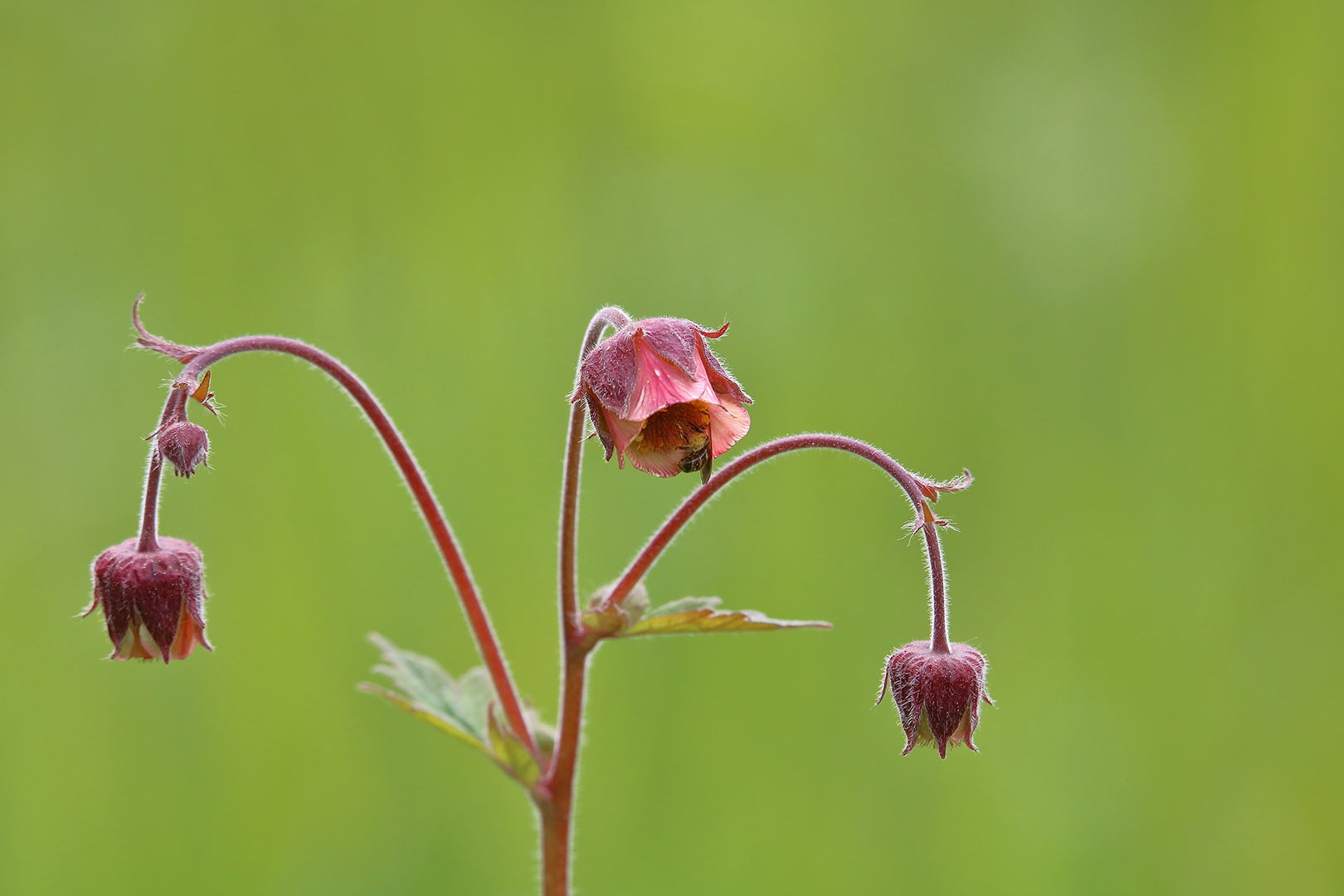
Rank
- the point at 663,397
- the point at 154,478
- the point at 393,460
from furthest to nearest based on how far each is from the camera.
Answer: the point at 393,460 < the point at 154,478 < the point at 663,397

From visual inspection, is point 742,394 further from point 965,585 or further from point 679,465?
point 965,585

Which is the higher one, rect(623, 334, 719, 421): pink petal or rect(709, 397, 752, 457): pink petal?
rect(623, 334, 719, 421): pink petal

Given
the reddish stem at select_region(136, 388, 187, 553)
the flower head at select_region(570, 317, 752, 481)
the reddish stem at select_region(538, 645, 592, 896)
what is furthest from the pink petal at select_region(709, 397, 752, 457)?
the reddish stem at select_region(136, 388, 187, 553)

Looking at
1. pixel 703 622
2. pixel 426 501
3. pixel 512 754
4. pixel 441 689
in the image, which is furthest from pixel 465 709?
pixel 703 622

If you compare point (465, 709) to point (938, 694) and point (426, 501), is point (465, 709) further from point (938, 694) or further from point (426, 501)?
point (938, 694)

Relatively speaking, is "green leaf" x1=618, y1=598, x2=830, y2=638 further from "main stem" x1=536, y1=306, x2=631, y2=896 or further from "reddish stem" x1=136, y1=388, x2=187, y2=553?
"reddish stem" x1=136, y1=388, x2=187, y2=553

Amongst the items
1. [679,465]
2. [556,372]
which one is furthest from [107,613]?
[556,372]
